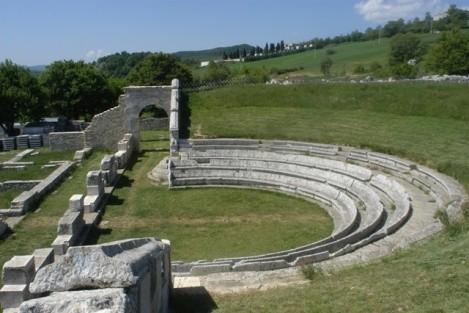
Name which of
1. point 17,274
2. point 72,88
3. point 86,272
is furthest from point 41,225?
point 72,88

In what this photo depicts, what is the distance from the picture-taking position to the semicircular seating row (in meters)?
12.8

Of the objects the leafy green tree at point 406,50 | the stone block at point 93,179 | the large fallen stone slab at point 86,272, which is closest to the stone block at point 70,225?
the stone block at point 93,179

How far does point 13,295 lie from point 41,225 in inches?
300

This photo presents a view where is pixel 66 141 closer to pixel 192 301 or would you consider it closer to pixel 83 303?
pixel 192 301

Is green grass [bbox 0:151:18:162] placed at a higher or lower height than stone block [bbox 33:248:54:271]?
lower

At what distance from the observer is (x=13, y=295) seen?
1020 cm

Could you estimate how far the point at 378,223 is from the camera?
1506 centimetres

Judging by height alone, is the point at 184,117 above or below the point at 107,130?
above

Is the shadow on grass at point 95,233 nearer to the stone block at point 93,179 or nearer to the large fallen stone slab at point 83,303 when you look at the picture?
the stone block at point 93,179

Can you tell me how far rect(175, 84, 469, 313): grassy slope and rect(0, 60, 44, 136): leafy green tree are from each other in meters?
14.7

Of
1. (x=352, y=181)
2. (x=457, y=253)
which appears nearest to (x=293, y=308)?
(x=457, y=253)

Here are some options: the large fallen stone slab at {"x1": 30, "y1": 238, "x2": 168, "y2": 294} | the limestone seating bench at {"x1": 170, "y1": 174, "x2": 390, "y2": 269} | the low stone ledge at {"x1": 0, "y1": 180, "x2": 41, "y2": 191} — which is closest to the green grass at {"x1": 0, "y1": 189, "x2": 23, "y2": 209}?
the low stone ledge at {"x1": 0, "y1": 180, "x2": 41, "y2": 191}

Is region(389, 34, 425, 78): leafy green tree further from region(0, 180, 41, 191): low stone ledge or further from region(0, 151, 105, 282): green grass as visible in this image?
region(0, 180, 41, 191): low stone ledge

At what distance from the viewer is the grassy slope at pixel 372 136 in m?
7.99
